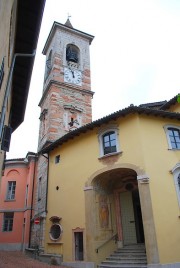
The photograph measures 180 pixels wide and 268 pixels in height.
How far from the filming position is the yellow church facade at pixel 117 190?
10.7 m

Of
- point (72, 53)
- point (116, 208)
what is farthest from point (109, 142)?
point (72, 53)

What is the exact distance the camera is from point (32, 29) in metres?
6.81

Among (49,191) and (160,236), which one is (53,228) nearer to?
(49,191)

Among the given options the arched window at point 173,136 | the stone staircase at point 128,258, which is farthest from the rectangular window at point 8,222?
the arched window at point 173,136

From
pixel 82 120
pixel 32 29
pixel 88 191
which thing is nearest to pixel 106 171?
pixel 88 191

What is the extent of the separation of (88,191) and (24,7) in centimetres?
919

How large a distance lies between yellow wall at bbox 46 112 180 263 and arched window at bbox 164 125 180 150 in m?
0.26

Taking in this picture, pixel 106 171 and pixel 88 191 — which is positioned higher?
pixel 106 171

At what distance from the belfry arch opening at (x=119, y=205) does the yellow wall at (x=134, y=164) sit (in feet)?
2.99

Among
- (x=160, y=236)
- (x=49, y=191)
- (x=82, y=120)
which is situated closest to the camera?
(x=160, y=236)

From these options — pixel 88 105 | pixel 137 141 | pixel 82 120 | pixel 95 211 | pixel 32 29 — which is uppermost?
pixel 88 105

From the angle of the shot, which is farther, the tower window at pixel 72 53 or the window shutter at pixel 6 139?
the tower window at pixel 72 53

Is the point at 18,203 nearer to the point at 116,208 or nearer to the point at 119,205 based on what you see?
the point at 116,208

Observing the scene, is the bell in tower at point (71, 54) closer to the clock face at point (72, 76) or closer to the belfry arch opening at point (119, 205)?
the clock face at point (72, 76)
